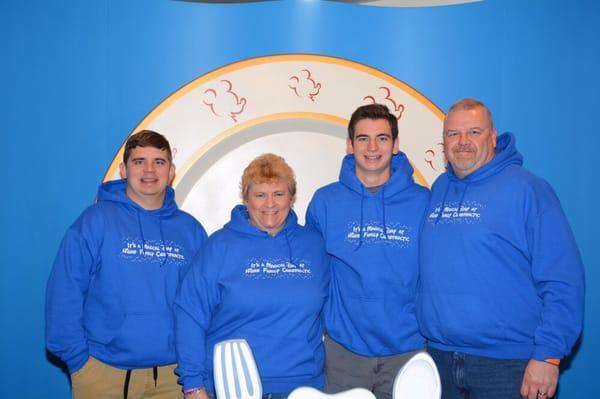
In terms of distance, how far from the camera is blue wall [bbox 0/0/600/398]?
91.9 inches

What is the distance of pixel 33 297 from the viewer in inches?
92.1

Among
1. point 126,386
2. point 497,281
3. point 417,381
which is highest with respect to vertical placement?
point 497,281

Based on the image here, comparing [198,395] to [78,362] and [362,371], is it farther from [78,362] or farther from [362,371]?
[362,371]

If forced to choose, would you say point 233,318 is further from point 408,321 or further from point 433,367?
point 433,367

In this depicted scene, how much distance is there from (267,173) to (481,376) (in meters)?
0.88

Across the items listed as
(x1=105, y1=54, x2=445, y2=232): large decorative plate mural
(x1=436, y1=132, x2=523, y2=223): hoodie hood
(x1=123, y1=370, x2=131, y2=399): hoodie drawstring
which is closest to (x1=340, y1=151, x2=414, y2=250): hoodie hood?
(x1=436, y1=132, x2=523, y2=223): hoodie hood

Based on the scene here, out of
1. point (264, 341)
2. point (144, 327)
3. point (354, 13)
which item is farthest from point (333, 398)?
point (354, 13)

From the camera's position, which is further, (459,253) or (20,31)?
(20,31)

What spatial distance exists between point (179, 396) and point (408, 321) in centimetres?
81

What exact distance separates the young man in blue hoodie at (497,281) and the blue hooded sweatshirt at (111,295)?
852 millimetres

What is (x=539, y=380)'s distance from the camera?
158cm

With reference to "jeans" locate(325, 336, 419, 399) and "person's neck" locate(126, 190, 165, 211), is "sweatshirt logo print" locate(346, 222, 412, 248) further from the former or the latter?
"person's neck" locate(126, 190, 165, 211)

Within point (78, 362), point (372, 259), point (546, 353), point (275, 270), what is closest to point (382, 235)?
point (372, 259)

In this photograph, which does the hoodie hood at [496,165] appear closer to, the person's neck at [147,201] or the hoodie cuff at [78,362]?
the person's neck at [147,201]
